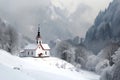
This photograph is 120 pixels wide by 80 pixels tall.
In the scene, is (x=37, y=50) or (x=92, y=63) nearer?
(x=37, y=50)

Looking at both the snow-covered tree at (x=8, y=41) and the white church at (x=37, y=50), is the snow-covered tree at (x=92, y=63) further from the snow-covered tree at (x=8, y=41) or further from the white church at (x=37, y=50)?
the snow-covered tree at (x=8, y=41)

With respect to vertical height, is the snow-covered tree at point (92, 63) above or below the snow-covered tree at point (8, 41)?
below

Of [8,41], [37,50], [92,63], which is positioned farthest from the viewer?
[92,63]

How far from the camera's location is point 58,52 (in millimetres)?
117688

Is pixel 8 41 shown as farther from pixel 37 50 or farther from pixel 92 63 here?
Answer: pixel 92 63

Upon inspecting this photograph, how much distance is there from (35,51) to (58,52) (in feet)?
43.1

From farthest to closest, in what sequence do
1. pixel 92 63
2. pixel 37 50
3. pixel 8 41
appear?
pixel 92 63 < pixel 37 50 < pixel 8 41

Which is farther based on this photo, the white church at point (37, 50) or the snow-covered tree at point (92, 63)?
the snow-covered tree at point (92, 63)

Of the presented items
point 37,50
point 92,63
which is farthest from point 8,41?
point 92,63

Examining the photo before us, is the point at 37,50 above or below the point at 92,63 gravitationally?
above

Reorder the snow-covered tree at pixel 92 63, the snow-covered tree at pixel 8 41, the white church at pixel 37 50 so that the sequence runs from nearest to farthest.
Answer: the snow-covered tree at pixel 8 41, the white church at pixel 37 50, the snow-covered tree at pixel 92 63

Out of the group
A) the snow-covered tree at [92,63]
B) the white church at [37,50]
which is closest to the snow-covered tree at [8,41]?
the white church at [37,50]

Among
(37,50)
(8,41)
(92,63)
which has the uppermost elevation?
(8,41)

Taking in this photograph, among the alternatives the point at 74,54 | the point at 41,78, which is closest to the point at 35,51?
the point at 74,54
